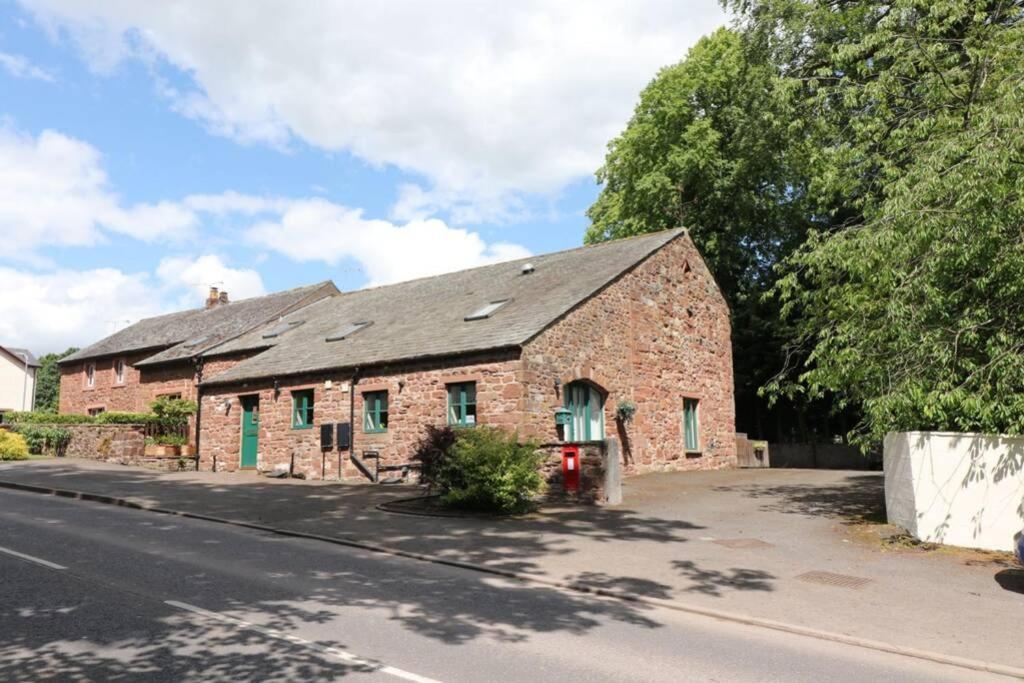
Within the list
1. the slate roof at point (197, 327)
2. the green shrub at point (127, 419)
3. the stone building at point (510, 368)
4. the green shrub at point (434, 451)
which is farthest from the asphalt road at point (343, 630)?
the slate roof at point (197, 327)

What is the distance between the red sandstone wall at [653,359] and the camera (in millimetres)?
18375

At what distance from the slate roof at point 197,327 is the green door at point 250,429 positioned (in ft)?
24.1

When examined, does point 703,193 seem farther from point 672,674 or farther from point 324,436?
point 672,674

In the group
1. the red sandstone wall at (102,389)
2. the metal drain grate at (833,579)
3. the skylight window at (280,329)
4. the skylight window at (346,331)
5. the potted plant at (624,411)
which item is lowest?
the metal drain grate at (833,579)

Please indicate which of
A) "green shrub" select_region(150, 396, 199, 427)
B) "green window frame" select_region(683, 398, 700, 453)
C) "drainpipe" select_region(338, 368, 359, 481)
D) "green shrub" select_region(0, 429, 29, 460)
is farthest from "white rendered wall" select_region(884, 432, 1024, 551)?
"green shrub" select_region(0, 429, 29, 460)

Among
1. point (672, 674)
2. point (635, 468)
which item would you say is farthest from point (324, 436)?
point (672, 674)

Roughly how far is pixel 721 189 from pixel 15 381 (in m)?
57.1

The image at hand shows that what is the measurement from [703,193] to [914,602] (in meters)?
26.3

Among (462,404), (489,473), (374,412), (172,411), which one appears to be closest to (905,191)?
(489,473)

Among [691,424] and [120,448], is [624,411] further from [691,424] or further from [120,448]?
[120,448]

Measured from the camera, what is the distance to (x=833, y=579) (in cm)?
902

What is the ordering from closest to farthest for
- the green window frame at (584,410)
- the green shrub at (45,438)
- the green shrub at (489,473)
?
the green shrub at (489,473), the green window frame at (584,410), the green shrub at (45,438)

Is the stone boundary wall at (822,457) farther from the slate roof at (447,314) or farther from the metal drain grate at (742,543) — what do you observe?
the metal drain grate at (742,543)

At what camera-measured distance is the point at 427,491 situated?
50.7 feet
